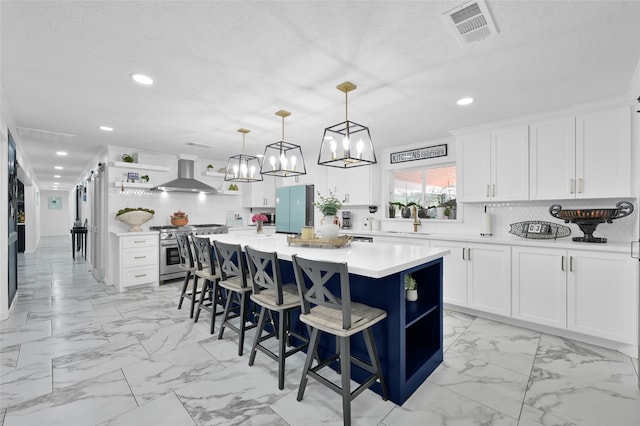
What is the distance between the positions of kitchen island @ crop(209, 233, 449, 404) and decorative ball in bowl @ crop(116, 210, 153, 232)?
378cm

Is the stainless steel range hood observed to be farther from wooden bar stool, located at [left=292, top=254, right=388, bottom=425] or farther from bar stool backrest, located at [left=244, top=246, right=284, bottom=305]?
wooden bar stool, located at [left=292, top=254, right=388, bottom=425]

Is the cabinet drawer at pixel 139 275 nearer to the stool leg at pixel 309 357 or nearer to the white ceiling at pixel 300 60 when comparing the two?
the white ceiling at pixel 300 60

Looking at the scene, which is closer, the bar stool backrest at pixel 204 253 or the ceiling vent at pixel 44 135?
the bar stool backrest at pixel 204 253

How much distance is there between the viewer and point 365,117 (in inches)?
143

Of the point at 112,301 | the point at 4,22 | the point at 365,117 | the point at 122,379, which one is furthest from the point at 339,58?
the point at 112,301

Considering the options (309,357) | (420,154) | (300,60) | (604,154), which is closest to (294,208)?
(420,154)

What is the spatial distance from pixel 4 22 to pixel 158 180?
408cm

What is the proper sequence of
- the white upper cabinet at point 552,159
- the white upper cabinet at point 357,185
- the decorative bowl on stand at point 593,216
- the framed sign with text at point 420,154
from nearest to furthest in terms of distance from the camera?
the decorative bowl on stand at point 593,216 → the white upper cabinet at point 552,159 → the framed sign with text at point 420,154 → the white upper cabinet at point 357,185

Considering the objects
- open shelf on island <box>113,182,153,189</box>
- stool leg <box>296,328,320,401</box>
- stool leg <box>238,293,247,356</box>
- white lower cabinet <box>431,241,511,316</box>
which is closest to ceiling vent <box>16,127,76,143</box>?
open shelf on island <box>113,182,153,189</box>

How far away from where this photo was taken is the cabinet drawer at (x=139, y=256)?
15.5 feet

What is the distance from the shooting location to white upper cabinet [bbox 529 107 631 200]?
2965 millimetres

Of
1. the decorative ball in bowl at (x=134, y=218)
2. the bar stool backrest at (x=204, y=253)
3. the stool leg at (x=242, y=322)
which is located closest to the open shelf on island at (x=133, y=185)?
the decorative ball in bowl at (x=134, y=218)

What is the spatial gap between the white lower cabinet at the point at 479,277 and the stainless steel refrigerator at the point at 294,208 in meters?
2.85

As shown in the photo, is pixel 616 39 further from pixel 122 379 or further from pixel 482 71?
pixel 122 379
